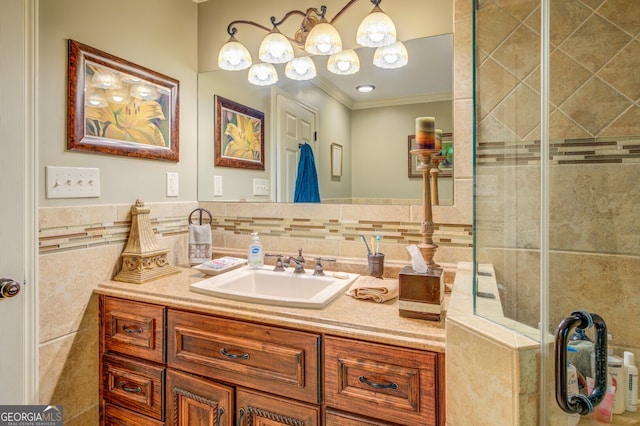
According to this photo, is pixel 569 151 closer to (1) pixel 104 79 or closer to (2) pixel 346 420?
(2) pixel 346 420

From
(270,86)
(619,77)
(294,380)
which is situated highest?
(270,86)

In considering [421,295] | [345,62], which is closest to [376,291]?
[421,295]

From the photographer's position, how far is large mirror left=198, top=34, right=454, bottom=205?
60.9 inches

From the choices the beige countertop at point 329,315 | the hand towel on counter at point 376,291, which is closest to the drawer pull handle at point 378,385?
the beige countertop at point 329,315

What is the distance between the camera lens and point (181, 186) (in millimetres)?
1921

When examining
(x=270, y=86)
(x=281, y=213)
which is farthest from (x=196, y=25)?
(x=281, y=213)

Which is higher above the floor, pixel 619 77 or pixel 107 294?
pixel 619 77

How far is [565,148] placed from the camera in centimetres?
122

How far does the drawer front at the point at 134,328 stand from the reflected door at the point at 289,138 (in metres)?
0.82

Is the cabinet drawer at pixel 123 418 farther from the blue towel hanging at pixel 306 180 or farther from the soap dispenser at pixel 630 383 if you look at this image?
the soap dispenser at pixel 630 383

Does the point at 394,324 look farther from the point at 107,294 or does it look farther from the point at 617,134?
the point at 107,294

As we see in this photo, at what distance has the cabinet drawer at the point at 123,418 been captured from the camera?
4.53 ft

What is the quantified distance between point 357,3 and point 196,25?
937mm

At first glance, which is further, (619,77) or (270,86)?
(270,86)
